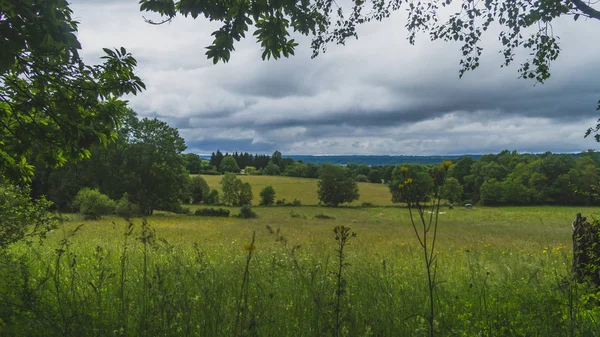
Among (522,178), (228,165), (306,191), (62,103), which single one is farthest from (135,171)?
(228,165)

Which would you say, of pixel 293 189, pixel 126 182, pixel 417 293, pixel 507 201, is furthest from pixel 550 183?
pixel 417 293

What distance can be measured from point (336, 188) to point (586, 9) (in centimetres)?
6926

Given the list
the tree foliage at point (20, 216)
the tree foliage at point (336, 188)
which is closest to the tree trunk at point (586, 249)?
the tree foliage at point (20, 216)

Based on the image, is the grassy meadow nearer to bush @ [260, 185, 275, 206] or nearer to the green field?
bush @ [260, 185, 275, 206]

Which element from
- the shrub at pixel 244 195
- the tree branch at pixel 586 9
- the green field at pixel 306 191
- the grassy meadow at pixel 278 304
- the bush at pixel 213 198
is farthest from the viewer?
the green field at pixel 306 191

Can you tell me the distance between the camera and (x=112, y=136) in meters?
4.48

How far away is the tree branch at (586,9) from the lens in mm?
5148

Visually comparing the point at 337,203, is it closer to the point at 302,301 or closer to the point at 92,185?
the point at 92,185

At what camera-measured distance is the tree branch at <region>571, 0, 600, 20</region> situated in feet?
16.9

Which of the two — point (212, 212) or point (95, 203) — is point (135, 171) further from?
point (212, 212)

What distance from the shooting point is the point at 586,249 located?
4.24 m

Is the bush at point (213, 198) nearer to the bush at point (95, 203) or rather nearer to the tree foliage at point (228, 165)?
the bush at point (95, 203)

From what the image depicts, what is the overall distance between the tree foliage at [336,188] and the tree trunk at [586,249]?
6980 cm

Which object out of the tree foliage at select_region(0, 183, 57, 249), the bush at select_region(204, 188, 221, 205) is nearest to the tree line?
the bush at select_region(204, 188, 221, 205)
